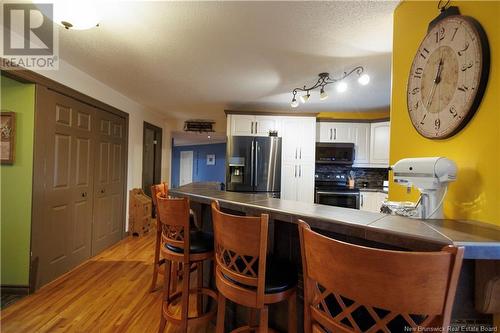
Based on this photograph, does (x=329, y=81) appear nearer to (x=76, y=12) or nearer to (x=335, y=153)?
(x=335, y=153)

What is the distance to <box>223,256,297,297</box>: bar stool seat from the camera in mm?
1020

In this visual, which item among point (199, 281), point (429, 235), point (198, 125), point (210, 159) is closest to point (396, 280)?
point (429, 235)

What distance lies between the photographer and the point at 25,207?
2.23 meters

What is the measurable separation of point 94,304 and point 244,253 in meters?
1.91

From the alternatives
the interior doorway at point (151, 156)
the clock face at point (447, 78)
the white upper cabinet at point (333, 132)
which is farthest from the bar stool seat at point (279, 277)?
the interior doorway at point (151, 156)

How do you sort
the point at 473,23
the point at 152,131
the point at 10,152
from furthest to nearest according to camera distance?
the point at 152,131, the point at 10,152, the point at 473,23

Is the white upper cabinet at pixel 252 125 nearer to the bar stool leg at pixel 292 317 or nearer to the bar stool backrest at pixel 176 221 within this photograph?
the bar stool backrest at pixel 176 221

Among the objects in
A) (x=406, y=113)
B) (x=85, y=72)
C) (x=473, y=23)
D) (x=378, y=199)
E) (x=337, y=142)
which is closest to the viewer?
(x=473, y=23)

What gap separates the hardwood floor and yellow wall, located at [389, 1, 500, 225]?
5.90 ft

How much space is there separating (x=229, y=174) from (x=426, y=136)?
10.1 ft

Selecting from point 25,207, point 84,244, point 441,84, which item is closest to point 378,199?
point 441,84

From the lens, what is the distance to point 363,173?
454 cm

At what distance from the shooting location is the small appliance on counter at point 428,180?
1.01m

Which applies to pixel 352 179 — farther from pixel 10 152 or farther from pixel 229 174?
pixel 10 152
